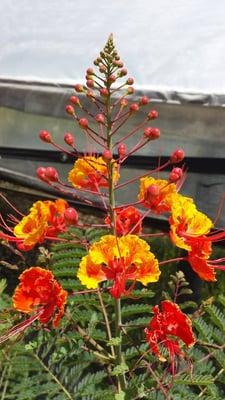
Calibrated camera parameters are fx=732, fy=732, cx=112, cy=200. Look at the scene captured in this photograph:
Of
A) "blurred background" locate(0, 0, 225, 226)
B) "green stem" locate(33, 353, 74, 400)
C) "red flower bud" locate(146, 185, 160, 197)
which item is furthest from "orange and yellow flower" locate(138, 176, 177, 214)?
"blurred background" locate(0, 0, 225, 226)

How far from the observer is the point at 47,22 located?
130 inches

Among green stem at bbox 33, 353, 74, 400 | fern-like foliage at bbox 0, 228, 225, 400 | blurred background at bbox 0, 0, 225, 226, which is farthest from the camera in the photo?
blurred background at bbox 0, 0, 225, 226

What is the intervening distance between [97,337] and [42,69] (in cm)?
153

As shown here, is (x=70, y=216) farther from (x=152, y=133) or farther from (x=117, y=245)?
(x=152, y=133)

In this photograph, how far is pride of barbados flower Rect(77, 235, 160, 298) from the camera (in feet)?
4.63

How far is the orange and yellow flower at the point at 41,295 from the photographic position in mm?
1453

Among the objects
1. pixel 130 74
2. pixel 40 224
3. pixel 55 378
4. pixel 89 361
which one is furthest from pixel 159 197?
pixel 130 74

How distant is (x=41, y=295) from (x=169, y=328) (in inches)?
10.3

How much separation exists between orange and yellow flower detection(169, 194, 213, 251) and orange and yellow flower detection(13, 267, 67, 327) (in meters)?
0.26

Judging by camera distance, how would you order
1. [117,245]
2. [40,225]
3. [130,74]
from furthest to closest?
1. [130,74]
2. [40,225]
3. [117,245]

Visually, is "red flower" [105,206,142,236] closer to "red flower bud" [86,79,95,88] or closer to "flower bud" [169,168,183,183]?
"flower bud" [169,168,183,183]

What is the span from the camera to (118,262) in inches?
56.1

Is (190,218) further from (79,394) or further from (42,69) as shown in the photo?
(42,69)

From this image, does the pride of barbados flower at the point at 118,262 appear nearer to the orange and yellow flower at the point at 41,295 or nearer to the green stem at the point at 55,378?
the orange and yellow flower at the point at 41,295
